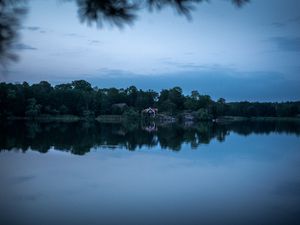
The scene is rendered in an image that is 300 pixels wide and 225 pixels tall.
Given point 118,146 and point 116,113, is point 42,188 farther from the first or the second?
Result: point 116,113

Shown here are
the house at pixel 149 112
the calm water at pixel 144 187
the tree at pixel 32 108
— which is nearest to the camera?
the calm water at pixel 144 187

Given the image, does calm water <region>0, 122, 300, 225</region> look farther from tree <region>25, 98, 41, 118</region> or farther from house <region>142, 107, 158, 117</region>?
house <region>142, 107, 158, 117</region>

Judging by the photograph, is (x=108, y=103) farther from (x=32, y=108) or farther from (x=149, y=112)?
(x=32, y=108)

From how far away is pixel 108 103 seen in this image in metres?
62.8

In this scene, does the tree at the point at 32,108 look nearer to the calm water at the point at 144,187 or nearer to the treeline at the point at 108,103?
the treeline at the point at 108,103

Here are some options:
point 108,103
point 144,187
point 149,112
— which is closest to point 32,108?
point 108,103

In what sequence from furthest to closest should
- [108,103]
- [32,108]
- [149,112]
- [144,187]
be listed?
[149,112] < [108,103] < [32,108] < [144,187]

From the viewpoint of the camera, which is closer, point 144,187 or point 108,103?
point 144,187

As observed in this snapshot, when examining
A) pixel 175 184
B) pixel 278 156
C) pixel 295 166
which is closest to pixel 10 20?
pixel 175 184

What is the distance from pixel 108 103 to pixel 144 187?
178 feet

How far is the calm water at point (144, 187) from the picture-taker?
671 cm

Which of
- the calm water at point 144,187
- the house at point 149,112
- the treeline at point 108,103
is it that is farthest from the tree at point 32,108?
the calm water at point 144,187

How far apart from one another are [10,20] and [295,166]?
12301 mm

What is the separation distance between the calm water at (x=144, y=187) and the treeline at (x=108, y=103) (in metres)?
33.2
